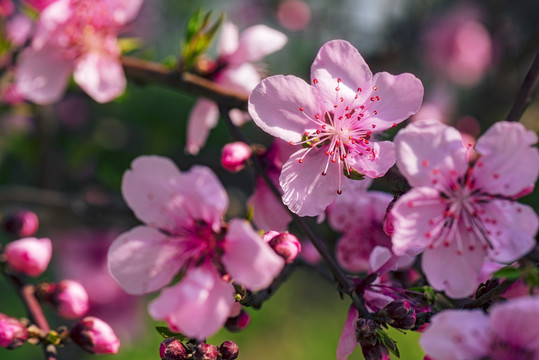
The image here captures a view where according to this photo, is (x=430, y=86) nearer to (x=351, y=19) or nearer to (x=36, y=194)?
(x=351, y=19)

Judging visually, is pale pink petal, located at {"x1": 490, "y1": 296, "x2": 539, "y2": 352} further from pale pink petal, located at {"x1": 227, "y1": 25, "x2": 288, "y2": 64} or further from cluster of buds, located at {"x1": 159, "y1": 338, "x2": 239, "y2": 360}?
pale pink petal, located at {"x1": 227, "y1": 25, "x2": 288, "y2": 64}

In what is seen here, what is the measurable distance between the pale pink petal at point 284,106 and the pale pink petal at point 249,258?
231 millimetres

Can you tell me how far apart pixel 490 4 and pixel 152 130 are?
6.59 feet

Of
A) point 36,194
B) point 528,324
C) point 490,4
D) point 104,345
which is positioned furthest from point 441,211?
point 490,4

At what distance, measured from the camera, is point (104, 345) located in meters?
1.11

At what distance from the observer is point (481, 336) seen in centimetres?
80

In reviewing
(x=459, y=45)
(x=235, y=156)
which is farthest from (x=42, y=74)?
(x=459, y=45)

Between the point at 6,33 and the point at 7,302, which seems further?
the point at 7,302

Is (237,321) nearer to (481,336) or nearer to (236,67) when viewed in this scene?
(481,336)

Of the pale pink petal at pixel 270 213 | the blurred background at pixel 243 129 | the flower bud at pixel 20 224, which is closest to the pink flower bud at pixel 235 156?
the pale pink petal at pixel 270 213

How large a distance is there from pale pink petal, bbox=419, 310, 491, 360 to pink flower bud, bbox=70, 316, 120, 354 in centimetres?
60

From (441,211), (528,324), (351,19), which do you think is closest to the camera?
(528,324)

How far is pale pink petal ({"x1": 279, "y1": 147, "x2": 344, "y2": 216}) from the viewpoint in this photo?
1.00 m

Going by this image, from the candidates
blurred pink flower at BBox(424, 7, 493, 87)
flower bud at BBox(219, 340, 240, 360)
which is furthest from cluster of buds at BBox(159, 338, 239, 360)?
blurred pink flower at BBox(424, 7, 493, 87)
